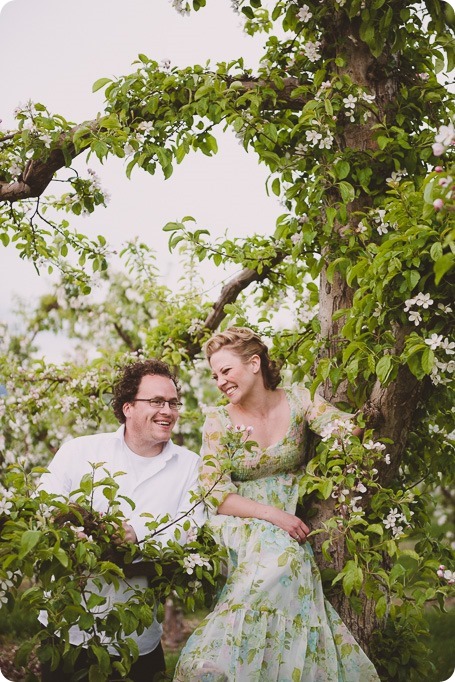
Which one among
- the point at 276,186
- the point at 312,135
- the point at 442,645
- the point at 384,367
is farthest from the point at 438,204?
the point at 442,645

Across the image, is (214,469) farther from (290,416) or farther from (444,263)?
(444,263)

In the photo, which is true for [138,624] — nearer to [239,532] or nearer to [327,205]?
[239,532]

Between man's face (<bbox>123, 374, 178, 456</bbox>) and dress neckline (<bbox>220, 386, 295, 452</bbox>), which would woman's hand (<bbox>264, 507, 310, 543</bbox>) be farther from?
man's face (<bbox>123, 374, 178, 456</bbox>)

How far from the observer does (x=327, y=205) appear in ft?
9.02

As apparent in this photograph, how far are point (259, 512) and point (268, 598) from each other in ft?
0.80

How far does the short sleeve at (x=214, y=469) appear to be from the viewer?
2406mm

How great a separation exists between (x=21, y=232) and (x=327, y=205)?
3.88 feet

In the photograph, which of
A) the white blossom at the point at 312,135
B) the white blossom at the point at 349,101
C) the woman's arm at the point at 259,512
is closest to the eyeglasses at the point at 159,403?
the woman's arm at the point at 259,512

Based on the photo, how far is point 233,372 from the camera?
8.36 feet

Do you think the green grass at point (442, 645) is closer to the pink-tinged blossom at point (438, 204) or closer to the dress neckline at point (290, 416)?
the dress neckline at point (290, 416)

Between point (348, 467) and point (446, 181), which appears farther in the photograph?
point (348, 467)

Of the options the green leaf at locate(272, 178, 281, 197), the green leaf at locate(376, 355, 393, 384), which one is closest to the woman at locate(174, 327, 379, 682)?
the green leaf at locate(376, 355, 393, 384)

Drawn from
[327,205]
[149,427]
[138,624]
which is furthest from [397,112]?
[138,624]

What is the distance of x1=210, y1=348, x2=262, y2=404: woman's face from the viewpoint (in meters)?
2.54
